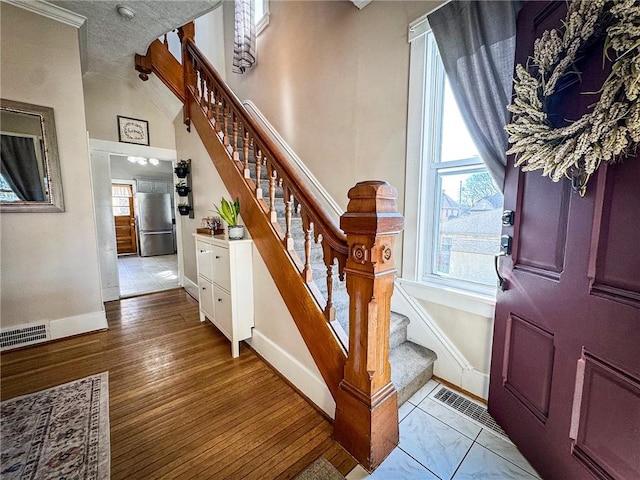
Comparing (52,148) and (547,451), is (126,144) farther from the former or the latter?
(547,451)

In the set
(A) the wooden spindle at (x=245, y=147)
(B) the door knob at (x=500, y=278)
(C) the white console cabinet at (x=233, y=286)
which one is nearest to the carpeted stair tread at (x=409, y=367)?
(B) the door knob at (x=500, y=278)

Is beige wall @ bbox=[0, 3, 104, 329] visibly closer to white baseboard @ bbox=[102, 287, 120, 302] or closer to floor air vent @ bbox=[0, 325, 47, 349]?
floor air vent @ bbox=[0, 325, 47, 349]

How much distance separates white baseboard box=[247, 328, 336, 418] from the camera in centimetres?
148

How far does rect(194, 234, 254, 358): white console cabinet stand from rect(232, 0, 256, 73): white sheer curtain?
2.54 m

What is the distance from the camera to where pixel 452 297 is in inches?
65.8

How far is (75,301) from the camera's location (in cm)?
239

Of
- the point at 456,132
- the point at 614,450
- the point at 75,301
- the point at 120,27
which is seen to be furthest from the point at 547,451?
the point at 120,27

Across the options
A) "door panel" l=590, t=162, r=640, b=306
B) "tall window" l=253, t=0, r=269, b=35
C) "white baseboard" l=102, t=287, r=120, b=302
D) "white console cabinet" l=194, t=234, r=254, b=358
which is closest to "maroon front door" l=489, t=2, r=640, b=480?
"door panel" l=590, t=162, r=640, b=306

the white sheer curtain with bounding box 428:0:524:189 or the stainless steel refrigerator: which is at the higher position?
the white sheer curtain with bounding box 428:0:524:189

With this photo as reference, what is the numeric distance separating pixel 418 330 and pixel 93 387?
2206mm

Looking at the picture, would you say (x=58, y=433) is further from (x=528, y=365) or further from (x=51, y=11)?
(x=51, y=11)

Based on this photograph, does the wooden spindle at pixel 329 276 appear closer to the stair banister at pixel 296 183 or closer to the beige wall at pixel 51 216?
the stair banister at pixel 296 183

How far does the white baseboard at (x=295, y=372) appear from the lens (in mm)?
1477

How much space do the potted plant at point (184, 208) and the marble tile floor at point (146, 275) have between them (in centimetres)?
123
